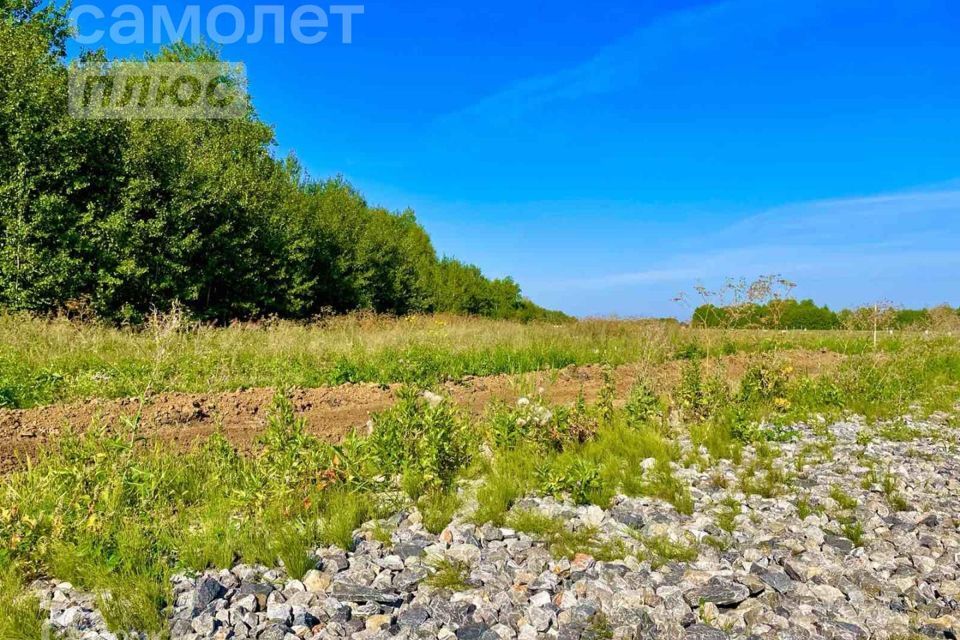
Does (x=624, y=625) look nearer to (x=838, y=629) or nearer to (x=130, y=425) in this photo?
(x=838, y=629)

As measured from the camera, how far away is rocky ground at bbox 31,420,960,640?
2.88m

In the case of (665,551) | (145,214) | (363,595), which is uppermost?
(145,214)

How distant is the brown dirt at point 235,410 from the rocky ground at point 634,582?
2177 mm

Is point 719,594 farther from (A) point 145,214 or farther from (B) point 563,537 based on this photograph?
(A) point 145,214

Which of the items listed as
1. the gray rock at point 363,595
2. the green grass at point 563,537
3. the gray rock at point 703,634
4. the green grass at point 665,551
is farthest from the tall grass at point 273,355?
the gray rock at point 703,634

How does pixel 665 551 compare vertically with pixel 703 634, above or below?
above

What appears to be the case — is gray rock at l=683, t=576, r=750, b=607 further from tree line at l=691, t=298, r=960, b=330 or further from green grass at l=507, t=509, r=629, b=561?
tree line at l=691, t=298, r=960, b=330

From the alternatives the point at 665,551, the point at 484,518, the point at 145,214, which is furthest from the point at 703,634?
the point at 145,214

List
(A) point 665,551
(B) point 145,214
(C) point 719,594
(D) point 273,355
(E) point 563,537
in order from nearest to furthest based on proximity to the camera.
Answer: (C) point 719,594
(A) point 665,551
(E) point 563,537
(D) point 273,355
(B) point 145,214

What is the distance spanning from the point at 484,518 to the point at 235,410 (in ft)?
14.5

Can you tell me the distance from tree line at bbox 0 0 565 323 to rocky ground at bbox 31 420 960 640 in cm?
1444

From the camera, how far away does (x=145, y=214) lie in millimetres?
18141

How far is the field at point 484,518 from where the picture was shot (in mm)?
2986

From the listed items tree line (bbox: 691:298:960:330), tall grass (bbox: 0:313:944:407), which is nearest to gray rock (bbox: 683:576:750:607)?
tall grass (bbox: 0:313:944:407)
